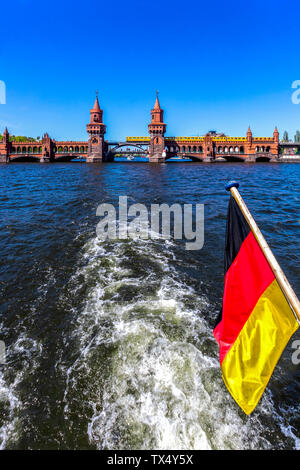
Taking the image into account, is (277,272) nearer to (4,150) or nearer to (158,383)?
(158,383)

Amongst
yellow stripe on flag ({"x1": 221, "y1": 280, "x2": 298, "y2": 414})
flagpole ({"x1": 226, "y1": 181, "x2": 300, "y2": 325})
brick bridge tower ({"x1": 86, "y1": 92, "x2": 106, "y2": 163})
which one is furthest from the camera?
brick bridge tower ({"x1": 86, "y1": 92, "x2": 106, "y2": 163})

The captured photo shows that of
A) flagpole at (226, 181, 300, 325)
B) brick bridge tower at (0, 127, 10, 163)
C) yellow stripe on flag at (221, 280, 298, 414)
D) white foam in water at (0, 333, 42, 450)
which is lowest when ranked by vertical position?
white foam in water at (0, 333, 42, 450)

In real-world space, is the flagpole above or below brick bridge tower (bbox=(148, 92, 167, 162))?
below

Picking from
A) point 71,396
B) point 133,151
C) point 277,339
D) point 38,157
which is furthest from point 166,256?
point 38,157

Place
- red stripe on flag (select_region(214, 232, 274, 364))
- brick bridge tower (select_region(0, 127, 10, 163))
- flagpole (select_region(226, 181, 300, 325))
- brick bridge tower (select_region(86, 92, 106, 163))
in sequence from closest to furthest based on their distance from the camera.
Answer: flagpole (select_region(226, 181, 300, 325)) → red stripe on flag (select_region(214, 232, 274, 364)) → brick bridge tower (select_region(0, 127, 10, 163)) → brick bridge tower (select_region(86, 92, 106, 163))

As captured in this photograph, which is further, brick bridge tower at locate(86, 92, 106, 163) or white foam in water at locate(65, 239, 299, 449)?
brick bridge tower at locate(86, 92, 106, 163)

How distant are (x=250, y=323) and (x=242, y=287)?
0.49 m

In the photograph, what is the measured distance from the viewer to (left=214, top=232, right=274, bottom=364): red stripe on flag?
110 inches

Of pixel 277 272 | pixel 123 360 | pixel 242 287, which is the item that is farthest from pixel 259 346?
pixel 123 360

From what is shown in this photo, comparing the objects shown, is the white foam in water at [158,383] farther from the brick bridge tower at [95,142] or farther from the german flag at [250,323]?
the brick bridge tower at [95,142]

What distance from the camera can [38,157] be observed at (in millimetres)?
92375

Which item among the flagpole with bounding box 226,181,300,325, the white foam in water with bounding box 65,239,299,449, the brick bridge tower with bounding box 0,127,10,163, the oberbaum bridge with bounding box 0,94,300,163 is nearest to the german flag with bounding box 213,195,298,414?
the flagpole with bounding box 226,181,300,325

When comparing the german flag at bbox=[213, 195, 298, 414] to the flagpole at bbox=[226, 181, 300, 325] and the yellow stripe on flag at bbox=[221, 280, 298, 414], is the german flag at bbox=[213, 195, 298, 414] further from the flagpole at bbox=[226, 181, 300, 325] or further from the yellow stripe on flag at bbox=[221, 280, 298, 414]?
the flagpole at bbox=[226, 181, 300, 325]

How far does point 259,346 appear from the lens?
2.60 metres
